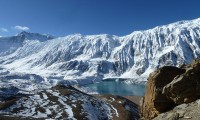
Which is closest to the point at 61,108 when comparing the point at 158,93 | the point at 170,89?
the point at 158,93

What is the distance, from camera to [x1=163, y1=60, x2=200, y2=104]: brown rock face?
19047 mm

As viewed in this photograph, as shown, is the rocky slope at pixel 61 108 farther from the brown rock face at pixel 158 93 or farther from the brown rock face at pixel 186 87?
the brown rock face at pixel 186 87

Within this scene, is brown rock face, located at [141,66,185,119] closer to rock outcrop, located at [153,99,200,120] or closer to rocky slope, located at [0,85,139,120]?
rock outcrop, located at [153,99,200,120]

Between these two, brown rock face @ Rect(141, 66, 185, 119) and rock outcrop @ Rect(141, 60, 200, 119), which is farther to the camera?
brown rock face @ Rect(141, 66, 185, 119)

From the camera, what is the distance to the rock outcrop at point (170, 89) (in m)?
19.2

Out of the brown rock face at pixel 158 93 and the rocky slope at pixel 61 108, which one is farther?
the rocky slope at pixel 61 108

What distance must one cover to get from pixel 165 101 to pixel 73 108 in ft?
262

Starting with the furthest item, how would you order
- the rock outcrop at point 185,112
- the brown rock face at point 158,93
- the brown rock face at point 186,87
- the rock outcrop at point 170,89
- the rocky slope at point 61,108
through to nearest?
1. the rocky slope at point 61,108
2. the brown rock face at point 158,93
3. the rock outcrop at point 170,89
4. the brown rock face at point 186,87
5. the rock outcrop at point 185,112

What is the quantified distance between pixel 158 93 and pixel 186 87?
2325 mm

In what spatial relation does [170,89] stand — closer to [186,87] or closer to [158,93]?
[186,87]

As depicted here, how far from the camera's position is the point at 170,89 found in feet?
64.7

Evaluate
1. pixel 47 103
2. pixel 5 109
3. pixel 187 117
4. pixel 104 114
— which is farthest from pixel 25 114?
pixel 187 117

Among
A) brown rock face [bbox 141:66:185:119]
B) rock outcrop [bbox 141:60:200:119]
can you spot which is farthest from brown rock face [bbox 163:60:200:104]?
brown rock face [bbox 141:66:185:119]

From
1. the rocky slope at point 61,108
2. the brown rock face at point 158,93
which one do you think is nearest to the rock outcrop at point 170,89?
the brown rock face at point 158,93
